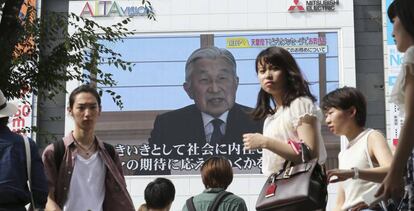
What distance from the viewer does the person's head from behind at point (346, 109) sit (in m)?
3.65

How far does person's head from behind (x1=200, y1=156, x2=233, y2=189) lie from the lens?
4.69 metres

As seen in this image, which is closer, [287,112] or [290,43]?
[287,112]

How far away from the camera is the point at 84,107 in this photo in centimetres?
439

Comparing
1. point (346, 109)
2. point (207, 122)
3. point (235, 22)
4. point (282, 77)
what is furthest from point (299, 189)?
point (235, 22)

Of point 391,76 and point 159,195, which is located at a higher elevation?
point 391,76

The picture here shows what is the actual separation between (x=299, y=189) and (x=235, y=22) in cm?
1699

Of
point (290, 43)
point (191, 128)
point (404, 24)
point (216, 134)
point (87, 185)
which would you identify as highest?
point (290, 43)

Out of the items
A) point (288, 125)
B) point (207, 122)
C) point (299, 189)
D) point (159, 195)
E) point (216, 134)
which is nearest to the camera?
point (299, 189)

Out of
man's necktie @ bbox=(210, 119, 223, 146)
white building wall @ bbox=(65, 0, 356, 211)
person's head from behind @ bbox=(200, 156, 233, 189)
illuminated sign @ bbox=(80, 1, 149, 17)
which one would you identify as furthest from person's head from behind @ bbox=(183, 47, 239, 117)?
person's head from behind @ bbox=(200, 156, 233, 189)

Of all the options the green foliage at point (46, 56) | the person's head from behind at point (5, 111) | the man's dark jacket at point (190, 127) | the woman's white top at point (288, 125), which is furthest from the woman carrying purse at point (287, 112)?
the man's dark jacket at point (190, 127)

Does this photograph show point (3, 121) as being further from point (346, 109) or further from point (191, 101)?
point (191, 101)

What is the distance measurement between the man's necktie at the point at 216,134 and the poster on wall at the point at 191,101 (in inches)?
2.2

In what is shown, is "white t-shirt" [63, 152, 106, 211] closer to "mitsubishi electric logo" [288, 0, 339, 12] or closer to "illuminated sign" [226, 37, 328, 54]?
"illuminated sign" [226, 37, 328, 54]

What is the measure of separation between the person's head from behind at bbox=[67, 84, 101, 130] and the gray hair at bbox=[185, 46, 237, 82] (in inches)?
578
